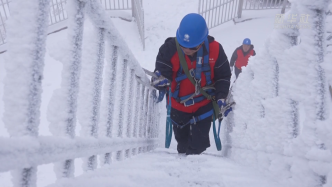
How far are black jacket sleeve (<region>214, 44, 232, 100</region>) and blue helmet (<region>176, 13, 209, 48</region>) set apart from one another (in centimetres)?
34

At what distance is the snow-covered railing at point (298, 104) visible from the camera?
90cm

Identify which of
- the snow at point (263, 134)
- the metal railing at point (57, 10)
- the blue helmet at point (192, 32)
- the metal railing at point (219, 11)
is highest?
the metal railing at point (219, 11)

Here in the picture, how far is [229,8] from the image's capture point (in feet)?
27.7

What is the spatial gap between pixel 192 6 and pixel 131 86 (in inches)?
363

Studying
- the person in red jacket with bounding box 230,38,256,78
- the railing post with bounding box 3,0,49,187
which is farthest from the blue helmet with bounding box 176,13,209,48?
the person in red jacket with bounding box 230,38,256,78

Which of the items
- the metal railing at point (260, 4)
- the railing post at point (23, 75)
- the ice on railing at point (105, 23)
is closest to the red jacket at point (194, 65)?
the ice on railing at point (105, 23)

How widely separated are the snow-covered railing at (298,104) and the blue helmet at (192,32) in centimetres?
73

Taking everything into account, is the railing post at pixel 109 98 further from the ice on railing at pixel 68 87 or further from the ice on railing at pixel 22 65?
the ice on railing at pixel 22 65

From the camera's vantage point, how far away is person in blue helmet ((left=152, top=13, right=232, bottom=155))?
2.31 meters

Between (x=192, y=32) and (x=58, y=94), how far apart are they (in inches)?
62.7

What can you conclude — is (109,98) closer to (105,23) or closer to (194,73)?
(105,23)

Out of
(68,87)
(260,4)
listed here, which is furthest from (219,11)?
(68,87)

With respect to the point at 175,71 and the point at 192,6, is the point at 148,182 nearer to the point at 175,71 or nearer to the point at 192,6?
the point at 175,71

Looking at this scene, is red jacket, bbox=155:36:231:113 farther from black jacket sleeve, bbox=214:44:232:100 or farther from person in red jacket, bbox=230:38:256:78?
person in red jacket, bbox=230:38:256:78
